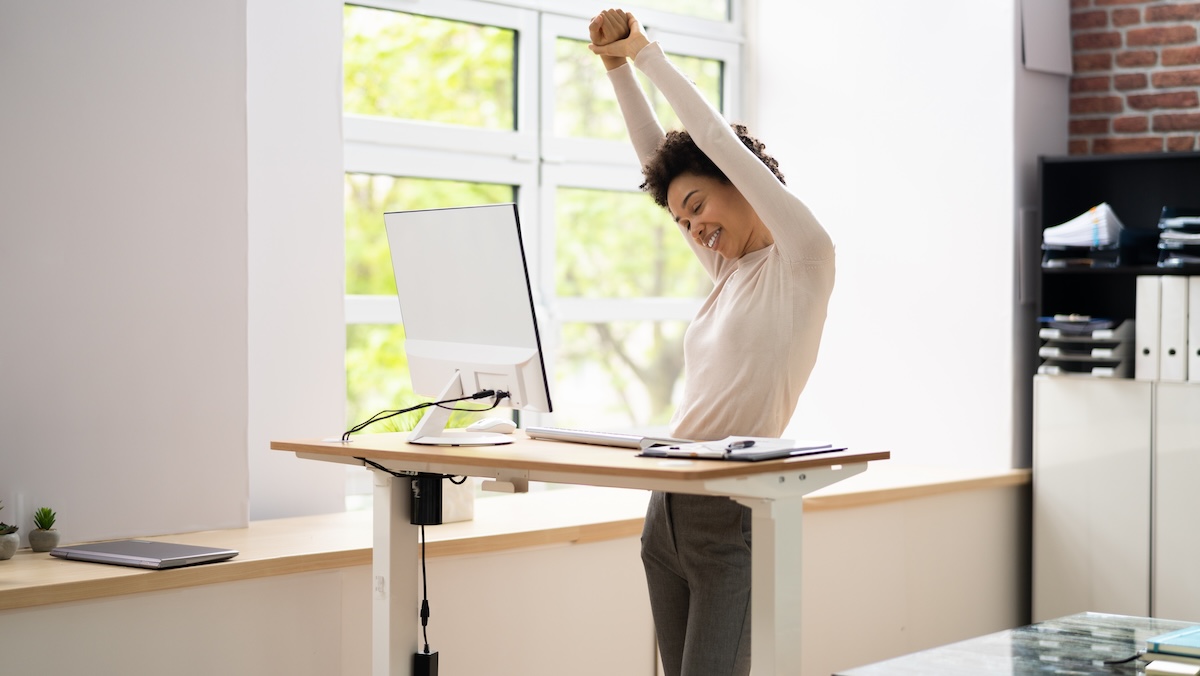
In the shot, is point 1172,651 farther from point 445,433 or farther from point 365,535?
point 365,535

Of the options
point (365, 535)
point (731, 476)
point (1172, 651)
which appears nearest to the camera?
point (1172, 651)

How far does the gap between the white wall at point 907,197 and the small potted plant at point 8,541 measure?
2.83 m

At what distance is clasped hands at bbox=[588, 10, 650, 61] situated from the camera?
227cm

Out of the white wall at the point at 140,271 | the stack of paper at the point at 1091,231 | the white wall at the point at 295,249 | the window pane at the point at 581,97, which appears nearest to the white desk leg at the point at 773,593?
the white wall at the point at 140,271

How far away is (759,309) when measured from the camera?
6.89ft

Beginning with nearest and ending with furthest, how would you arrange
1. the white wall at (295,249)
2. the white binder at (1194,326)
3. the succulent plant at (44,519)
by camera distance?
the succulent plant at (44,519)
the white wall at (295,249)
the white binder at (1194,326)

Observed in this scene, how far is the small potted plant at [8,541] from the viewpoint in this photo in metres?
2.65

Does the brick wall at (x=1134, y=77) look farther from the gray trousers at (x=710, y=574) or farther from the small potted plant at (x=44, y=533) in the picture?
the small potted plant at (x=44, y=533)

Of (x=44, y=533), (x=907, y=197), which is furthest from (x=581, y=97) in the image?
(x=44, y=533)

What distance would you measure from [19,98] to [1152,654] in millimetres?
2491

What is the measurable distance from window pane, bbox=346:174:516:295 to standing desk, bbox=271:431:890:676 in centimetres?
144

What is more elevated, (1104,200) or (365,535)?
(1104,200)

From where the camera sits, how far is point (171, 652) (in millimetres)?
2576

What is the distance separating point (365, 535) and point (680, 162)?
132 centimetres
